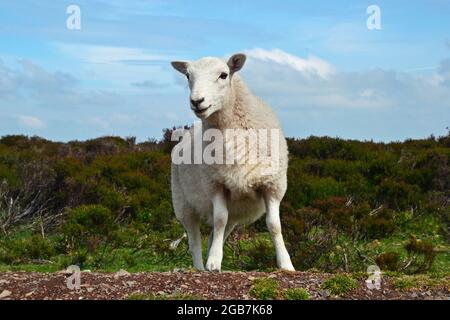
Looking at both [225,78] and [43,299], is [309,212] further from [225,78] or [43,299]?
[43,299]

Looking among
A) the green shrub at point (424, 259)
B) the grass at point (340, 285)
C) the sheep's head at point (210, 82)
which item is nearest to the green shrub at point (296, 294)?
the grass at point (340, 285)

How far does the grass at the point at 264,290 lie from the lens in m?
7.67

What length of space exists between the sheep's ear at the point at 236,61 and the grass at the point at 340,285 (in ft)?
8.80

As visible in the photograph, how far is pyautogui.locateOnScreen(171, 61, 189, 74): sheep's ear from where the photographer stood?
918 centimetres

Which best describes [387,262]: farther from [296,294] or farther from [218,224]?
[296,294]

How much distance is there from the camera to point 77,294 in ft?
25.6

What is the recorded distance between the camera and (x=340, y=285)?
798cm

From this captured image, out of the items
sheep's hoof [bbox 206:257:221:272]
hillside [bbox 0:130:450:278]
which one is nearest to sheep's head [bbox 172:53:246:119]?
sheep's hoof [bbox 206:257:221:272]

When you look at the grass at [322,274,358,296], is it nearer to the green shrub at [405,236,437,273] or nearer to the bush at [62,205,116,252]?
the green shrub at [405,236,437,273]

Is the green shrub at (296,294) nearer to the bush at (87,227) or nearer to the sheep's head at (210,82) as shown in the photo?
the sheep's head at (210,82)

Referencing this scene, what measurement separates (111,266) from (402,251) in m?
5.02

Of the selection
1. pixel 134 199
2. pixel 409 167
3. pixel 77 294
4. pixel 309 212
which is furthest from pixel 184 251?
pixel 409 167

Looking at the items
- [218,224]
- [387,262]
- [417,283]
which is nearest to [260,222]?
[387,262]

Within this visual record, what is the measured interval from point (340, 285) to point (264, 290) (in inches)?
32.7
